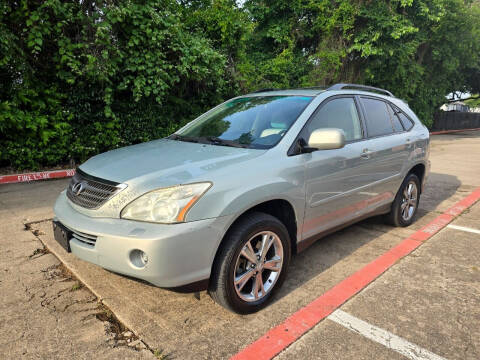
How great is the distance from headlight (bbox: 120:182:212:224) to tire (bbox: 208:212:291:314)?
0.38m

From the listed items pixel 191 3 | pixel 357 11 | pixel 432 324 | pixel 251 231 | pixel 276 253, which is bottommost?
pixel 432 324

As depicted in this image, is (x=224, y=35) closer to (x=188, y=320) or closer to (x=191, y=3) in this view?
(x=191, y=3)

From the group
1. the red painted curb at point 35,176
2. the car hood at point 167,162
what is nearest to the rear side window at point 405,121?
the car hood at point 167,162

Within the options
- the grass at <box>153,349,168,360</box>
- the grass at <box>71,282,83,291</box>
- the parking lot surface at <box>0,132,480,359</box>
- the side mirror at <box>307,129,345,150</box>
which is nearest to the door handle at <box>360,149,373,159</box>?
the side mirror at <box>307,129,345,150</box>

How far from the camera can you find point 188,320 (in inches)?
97.6

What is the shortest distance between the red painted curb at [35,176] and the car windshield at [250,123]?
13.2 feet

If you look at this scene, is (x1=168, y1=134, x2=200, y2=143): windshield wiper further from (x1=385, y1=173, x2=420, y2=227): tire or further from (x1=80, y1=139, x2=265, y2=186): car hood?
(x1=385, y1=173, x2=420, y2=227): tire

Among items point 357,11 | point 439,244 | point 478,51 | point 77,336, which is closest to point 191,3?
point 357,11

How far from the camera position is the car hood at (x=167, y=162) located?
2.31 meters

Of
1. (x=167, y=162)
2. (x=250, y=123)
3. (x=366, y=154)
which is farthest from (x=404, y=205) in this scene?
(x=167, y=162)

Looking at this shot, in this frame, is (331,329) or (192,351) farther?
(331,329)

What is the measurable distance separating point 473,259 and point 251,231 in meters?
2.62

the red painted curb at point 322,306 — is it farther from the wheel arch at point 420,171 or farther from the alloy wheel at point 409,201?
the wheel arch at point 420,171

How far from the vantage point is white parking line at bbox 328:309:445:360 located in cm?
219
